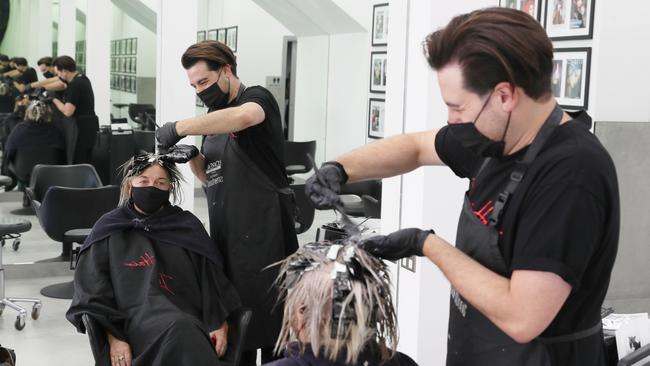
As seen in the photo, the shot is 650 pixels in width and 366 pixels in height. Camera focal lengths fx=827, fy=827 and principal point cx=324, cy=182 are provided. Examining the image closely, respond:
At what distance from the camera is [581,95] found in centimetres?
360

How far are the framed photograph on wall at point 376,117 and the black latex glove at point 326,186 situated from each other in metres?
2.64

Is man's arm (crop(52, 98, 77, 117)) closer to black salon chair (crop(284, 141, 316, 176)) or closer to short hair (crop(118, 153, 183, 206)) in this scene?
black salon chair (crop(284, 141, 316, 176))

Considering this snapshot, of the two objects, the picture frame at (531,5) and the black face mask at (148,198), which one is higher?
the picture frame at (531,5)

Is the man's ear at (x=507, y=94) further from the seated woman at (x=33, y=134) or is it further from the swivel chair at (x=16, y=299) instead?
the seated woman at (x=33, y=134)

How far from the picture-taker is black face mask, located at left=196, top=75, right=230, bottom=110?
282 centimetres

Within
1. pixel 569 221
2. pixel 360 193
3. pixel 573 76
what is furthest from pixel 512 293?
pixel 360 193

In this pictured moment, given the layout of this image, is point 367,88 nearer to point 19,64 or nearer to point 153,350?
point 19,64

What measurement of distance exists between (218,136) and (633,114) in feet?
6.49

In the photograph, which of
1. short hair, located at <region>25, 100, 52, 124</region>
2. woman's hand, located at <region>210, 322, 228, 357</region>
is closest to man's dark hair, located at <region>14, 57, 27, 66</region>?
short hair, located at <region>25, 100, 52, 124</region>

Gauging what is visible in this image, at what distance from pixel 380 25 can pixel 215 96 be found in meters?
1.79

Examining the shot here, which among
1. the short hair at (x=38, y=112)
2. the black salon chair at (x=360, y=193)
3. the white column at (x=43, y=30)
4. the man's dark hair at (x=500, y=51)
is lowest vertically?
the black salon chair at (x=360, y=193)

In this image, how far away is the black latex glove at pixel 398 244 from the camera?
145 centimetres

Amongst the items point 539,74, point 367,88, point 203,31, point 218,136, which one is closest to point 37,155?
point 203,31

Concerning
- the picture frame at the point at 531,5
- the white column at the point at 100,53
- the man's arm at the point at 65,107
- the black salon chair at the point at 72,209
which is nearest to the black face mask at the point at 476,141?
the picture frame at the point at 531,5
